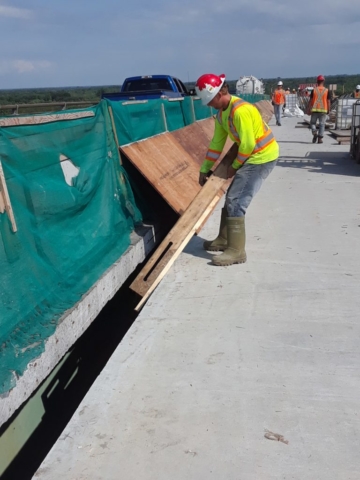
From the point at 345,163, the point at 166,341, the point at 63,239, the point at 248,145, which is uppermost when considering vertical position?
the point at 248,145

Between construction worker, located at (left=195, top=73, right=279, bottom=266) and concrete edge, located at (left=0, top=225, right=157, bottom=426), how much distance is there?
3.31 feet

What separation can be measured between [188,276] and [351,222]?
8.86 feet

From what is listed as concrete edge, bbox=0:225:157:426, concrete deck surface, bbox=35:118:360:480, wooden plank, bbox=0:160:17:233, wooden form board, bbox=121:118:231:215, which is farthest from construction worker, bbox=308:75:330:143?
wooden plank, bbox=0:160:17:233

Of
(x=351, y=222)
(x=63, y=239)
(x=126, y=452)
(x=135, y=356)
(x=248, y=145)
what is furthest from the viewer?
(x=351, y=222)

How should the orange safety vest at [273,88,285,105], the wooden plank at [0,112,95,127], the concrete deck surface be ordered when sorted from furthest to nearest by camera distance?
the orange safety vest at [273,88,285,105] < the wooden plank at [0,112,95,127] < the concrete deck surface

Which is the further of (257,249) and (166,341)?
(257,249)

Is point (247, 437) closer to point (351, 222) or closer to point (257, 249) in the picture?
point (257, 249)

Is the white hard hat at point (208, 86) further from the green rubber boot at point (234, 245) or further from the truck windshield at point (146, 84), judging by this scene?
the truck windshield at point (146, 84)

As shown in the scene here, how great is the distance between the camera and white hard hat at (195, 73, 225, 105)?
514 cm

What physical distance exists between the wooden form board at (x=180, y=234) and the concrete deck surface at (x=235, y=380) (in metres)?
0.22

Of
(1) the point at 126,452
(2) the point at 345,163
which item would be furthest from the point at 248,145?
(2) the point at 345,163

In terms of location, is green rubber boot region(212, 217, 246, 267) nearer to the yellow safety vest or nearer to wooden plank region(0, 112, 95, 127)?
the yellow safety vest

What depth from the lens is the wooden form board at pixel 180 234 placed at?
480 centimetres

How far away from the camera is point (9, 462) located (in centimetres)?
393
